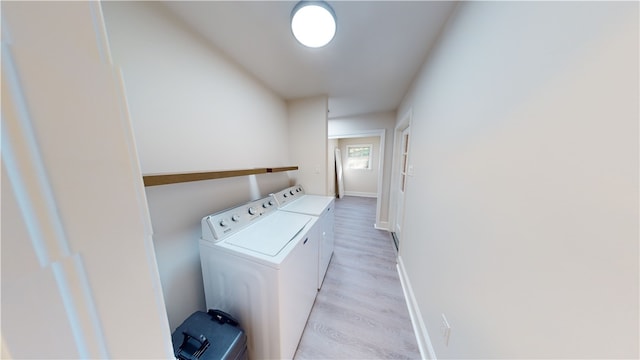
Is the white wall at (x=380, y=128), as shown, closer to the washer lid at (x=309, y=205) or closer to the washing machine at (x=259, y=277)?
the washer lid at (x=309, y=205)

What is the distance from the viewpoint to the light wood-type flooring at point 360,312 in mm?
1303

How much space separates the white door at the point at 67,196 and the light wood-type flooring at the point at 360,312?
1.45 meters

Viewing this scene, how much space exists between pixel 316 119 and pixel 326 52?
0.90m

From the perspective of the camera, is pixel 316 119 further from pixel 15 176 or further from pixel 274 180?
pixel 15 176

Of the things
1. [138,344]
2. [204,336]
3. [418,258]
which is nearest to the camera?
[138,344]

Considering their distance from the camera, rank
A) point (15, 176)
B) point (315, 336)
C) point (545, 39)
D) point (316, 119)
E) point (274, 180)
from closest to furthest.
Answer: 1. point (15, 176)
2. point (545, 39)
3. point (315, 336)
4. point (274, 180)
5. point (316, 119)

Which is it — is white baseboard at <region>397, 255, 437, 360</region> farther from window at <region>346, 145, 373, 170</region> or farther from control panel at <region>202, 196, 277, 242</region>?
window at <region>346, 145, 373, 170</region>

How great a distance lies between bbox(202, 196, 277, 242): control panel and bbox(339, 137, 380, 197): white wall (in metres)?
3.96

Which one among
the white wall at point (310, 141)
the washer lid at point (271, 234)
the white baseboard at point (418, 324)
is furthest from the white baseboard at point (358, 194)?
the washer lid at point (271, 234)

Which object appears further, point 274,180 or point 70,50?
point 274,180

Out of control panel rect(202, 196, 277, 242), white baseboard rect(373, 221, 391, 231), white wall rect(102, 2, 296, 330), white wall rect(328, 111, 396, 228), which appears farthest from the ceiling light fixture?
white baseboard rect(373, 221, 391, 231)

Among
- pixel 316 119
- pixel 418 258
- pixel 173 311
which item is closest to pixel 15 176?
pixel 173 311

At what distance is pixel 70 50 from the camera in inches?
8.7

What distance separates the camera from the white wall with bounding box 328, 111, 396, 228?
2977 mm
